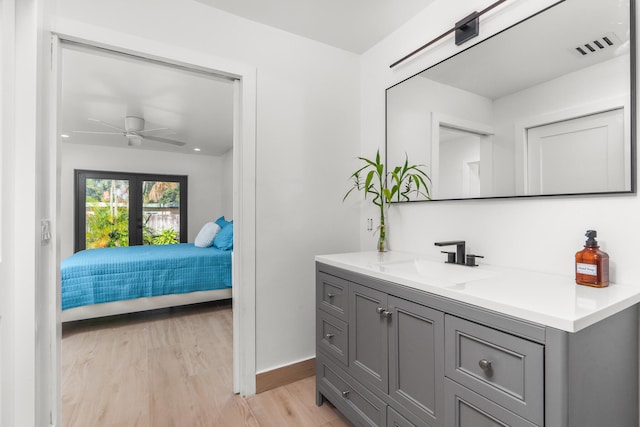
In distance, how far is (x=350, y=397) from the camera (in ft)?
A: 5.12

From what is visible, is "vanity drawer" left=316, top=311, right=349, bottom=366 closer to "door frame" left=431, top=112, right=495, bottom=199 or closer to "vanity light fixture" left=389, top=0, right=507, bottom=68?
"door frame" left=431, top=112, right=495, bottom=199

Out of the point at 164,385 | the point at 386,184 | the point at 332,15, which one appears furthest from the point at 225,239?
the point at 332,15

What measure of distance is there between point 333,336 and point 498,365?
91 centimetres

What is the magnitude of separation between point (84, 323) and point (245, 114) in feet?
9.93

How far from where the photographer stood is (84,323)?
10.8ft

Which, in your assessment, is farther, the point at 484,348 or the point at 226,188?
the point at 226,188

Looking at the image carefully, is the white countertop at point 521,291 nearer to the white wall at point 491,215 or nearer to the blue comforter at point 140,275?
the white wall at point 491,215

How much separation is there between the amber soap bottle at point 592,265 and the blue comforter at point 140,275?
10.8 ft

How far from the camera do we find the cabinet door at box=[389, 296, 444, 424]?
3.63 ft

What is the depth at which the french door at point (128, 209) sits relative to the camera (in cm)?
528

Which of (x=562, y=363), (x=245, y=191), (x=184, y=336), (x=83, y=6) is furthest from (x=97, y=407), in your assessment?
(x=562, y=363)

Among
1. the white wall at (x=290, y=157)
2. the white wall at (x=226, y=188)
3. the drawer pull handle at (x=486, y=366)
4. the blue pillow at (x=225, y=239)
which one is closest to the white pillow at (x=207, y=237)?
the blue pillow at (x=225, y=239)

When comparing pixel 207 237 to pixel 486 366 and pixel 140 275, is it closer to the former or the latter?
pixel 140 275

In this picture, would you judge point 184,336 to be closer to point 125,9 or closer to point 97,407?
point 97,407
